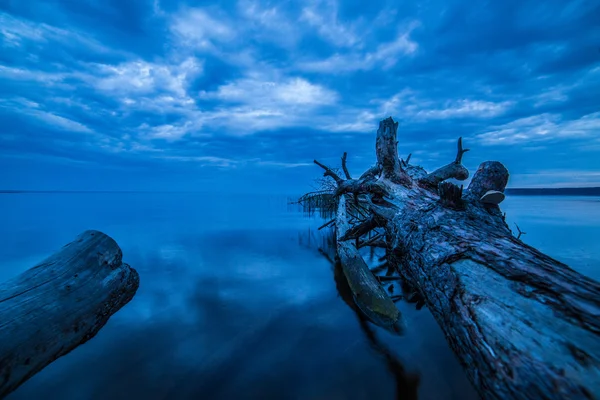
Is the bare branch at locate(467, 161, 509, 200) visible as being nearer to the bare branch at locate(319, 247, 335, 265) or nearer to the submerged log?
the submerged log

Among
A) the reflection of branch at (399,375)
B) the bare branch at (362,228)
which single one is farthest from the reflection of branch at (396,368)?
the bare branch at (362,228)

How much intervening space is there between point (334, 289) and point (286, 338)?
7.28 ft

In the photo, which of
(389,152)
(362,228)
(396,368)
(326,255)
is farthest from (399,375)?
(326,255)

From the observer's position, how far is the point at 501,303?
5.34 feet

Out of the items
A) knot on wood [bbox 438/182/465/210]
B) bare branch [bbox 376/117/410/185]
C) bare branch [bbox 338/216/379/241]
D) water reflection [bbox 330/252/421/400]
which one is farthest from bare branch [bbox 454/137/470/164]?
water reflection [bbox 330/252/421/400]

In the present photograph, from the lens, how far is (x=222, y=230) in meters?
14.8

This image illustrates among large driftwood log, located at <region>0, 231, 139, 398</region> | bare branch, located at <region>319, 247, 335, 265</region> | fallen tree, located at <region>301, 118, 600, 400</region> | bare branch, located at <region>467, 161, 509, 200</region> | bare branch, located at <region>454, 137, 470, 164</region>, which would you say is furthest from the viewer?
bare branch, located at <region>319, 247, 335, 265</region>

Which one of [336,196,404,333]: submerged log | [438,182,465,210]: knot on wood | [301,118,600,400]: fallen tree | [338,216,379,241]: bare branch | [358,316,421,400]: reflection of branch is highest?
[438,182,465,210]: knot on wood

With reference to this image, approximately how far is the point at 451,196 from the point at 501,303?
1597 mm

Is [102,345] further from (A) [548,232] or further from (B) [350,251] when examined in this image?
(A) [548,232]

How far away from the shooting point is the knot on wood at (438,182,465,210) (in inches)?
115

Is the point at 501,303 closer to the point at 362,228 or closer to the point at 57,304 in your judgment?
the point at 57,304

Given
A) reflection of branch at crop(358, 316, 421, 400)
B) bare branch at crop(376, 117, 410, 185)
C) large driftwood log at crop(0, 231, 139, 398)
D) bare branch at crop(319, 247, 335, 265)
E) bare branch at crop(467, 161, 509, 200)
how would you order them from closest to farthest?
large driftwood log at crop(0, 231, 139, 398)
reflection of branch at crop(358, 316, 421, 400)
bare branch at crop(467, 161, 509, 200)
bare branch at crop(376, 117, 410, 185)
bare branch at crop(319, 247, 335, 265)

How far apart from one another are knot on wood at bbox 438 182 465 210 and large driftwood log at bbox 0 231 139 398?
4536 millimetres
